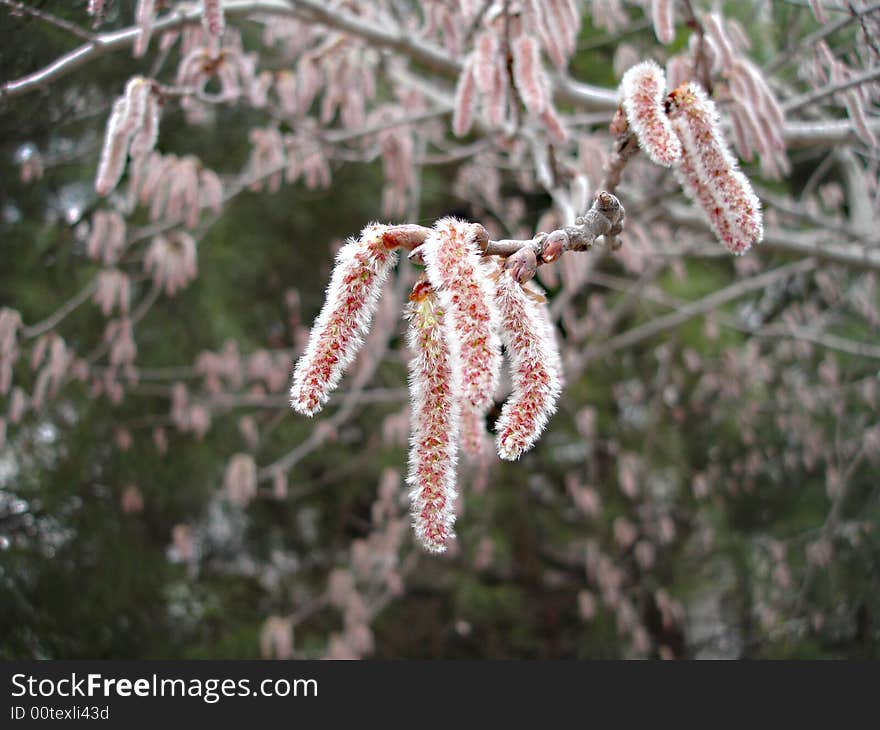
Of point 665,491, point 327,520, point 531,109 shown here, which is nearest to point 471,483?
point 327,520

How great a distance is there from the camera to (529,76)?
1.58 metres

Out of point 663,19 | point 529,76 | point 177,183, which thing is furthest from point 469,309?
point 177,183

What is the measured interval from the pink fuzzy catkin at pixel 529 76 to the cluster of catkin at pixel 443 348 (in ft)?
2.45

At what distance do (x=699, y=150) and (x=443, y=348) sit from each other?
0.51 m

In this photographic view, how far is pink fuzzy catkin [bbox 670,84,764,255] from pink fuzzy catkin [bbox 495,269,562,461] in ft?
1.15

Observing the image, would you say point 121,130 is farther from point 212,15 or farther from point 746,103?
point 746,103

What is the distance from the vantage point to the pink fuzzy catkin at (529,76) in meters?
1.55

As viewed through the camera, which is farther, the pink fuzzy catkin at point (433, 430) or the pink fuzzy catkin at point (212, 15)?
the pink fuzzy catkin at point (212, 15)

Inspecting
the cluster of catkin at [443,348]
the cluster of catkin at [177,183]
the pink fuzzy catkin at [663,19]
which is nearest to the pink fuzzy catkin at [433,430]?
the cluster of catkin at [443,348]

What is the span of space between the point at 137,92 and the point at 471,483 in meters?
2.85

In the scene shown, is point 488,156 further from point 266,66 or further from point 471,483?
point 471,483

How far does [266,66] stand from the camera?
3.96 metres

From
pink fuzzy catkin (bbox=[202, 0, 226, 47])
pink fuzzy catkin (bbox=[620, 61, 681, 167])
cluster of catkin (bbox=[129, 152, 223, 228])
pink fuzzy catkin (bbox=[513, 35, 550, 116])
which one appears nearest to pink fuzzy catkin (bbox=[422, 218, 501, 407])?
pink fuzzy catkin (bbox=[620, 61, 681, 167])

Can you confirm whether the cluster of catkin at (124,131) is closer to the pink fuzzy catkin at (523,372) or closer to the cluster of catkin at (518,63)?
the cluster of catkin at (518,63)
